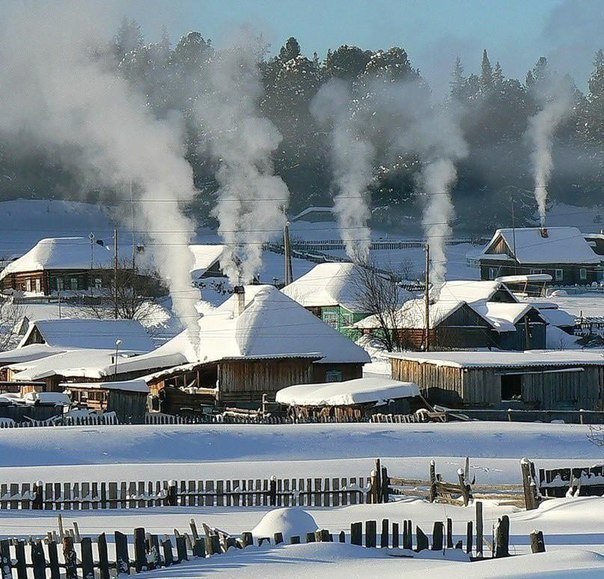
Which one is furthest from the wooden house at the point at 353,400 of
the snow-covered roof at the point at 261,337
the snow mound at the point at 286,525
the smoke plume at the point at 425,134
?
the smoke plume at the point at 425,134

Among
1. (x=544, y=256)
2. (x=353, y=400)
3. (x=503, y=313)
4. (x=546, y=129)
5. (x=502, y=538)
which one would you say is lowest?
(x=502, y=538)

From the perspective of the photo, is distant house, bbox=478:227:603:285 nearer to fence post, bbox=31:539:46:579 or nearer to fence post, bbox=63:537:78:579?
fence post, bbox=63:537:78:579

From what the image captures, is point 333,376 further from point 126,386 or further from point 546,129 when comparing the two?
point 546,129

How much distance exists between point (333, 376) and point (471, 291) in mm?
25339

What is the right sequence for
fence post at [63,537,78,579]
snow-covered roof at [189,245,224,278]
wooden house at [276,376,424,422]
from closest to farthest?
fence post at [63,537,78,579]
wooden house at [276,376,424,422]
snow-covered roof at [189,245,224,278]

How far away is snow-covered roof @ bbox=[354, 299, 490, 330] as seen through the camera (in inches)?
2346

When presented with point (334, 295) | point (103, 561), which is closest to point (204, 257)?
point (334, 295)

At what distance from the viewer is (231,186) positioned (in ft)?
225


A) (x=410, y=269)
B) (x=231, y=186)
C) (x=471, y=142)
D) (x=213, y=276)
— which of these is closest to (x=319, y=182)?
(x=471, y=142)

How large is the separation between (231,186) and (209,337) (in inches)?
1029

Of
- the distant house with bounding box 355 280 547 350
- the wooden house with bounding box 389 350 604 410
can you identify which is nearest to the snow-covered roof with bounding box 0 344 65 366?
the distant house with bounding box 355 280 547 350

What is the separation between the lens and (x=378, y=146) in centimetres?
11319

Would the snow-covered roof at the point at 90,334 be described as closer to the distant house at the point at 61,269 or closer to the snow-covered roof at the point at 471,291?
the snow-covered roof at the point at 471,291

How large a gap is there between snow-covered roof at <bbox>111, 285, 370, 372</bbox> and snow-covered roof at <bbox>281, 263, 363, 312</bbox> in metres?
21.4
